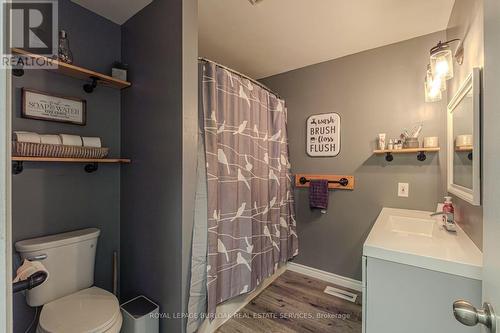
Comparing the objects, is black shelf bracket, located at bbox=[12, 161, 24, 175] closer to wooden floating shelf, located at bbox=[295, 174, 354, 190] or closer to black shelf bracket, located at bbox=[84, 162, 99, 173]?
black shelf bracket, located at bbox=[84, 162, 99, 173]

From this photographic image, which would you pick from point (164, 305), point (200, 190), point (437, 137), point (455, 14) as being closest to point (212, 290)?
point (164, 305)

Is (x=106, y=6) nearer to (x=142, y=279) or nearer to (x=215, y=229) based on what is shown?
(x=215, y=229)

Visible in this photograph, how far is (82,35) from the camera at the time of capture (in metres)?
1.67

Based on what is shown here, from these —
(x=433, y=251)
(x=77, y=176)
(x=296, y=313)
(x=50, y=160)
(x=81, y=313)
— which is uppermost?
(x=50, y=160)

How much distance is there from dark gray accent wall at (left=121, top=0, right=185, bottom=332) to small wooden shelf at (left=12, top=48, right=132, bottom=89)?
104 mm

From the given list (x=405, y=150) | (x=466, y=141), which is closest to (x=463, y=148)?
(x=466, y=141)

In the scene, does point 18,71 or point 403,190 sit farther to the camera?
point 403,190

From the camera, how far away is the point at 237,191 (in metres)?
1.84

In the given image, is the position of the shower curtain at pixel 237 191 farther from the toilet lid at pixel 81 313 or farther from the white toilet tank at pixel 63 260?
the white toilet tank at pixel 63 260

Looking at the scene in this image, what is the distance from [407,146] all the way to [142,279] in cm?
251

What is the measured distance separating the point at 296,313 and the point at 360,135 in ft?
5.98

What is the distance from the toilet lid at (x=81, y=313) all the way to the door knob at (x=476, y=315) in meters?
1.52

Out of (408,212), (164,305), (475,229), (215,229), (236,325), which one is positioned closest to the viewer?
(475,229)

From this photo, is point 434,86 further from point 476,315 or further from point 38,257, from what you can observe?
point 38,257
